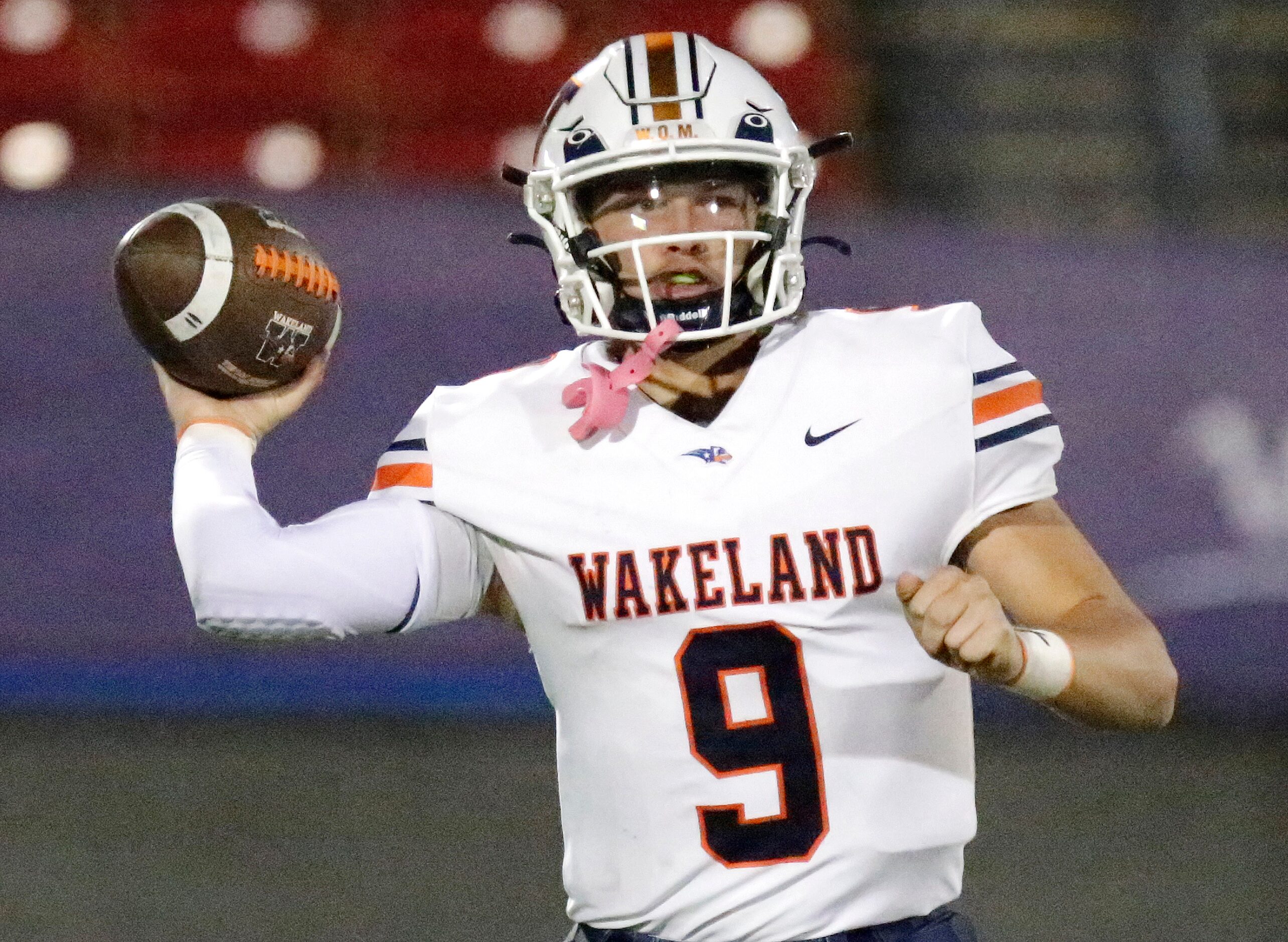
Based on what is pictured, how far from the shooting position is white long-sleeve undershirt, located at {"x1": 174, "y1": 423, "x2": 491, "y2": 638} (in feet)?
5.93

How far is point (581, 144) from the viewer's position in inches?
78.8

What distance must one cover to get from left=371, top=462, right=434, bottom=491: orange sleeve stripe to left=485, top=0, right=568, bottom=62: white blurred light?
3.95 m

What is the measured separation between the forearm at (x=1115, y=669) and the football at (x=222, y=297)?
826 millimetres

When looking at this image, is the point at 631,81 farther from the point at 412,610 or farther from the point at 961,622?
the point at 961,622

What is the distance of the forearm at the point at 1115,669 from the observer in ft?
5.42

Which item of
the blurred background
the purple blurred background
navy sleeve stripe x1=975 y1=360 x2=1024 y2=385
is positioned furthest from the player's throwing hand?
the purple blurred background

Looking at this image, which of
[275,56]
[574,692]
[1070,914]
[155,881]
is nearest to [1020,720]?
[1070,914]

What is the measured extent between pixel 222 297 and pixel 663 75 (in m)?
0.53

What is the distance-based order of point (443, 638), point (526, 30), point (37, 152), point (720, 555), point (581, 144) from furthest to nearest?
point (526, 30) → point (37, 152) → point (443, 638) → point (581, 144) → point (720, 555)

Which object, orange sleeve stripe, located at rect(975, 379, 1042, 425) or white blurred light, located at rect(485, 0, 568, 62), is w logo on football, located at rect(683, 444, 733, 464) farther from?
white blurred light, located at rect(485, 0, 568, 62)

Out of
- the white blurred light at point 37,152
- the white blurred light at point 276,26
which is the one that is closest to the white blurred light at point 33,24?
the white blurred light at point 37,152

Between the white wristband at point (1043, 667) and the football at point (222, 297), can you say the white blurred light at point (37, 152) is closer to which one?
the football at point (222, 297)

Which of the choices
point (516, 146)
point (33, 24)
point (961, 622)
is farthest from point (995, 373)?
point (33, 24)

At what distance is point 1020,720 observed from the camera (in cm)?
420
